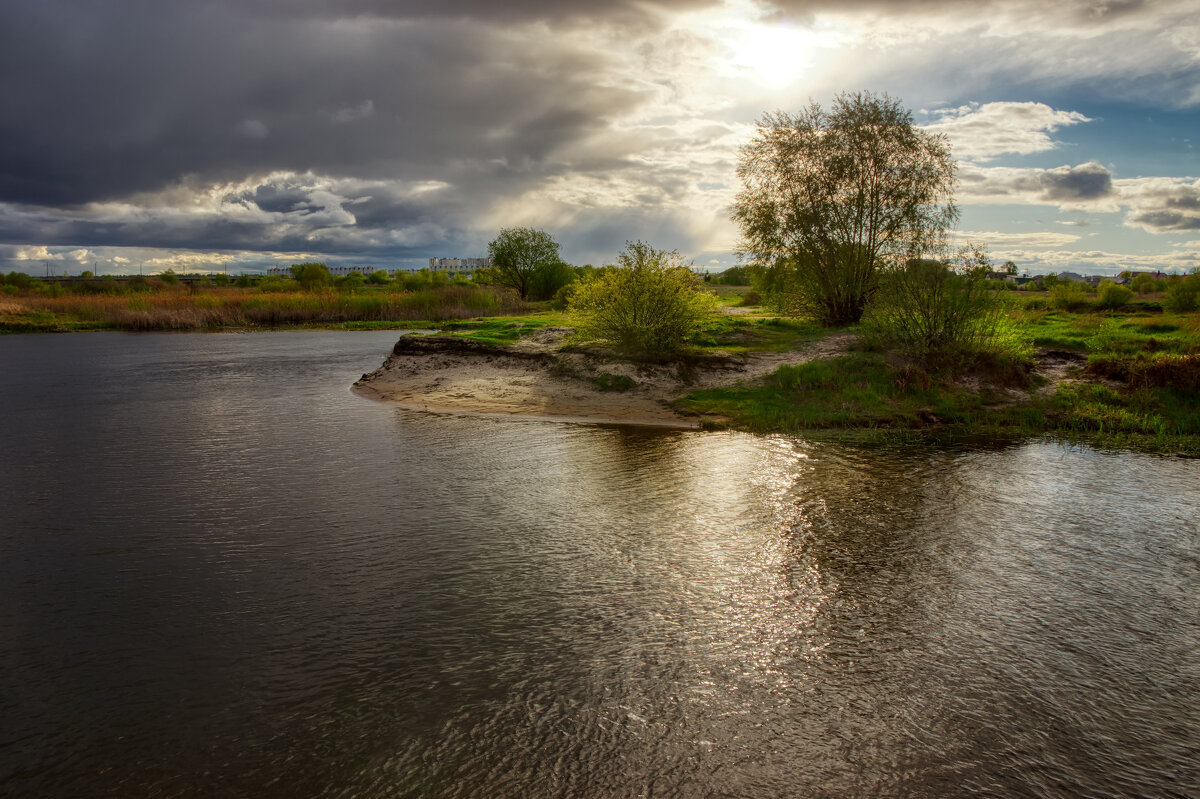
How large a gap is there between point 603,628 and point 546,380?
14655mm

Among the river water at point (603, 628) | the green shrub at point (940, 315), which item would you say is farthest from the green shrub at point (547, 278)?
the river water at point (603, 628)

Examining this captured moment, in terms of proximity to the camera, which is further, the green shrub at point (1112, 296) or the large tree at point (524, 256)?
the large tree at point (524, 256)

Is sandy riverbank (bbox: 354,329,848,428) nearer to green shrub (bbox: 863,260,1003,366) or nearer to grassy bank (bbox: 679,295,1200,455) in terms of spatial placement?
grassy bank (bbox: 679,295,1200,455)

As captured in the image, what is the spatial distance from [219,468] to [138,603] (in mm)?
6040

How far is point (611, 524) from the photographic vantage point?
29.6 feet

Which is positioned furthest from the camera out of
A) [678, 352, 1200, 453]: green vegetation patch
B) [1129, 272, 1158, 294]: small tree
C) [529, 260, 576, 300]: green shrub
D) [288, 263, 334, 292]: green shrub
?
Result: [288, 263, 334, 292]: green shrub

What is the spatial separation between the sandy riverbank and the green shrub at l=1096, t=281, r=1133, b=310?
82.7 ft

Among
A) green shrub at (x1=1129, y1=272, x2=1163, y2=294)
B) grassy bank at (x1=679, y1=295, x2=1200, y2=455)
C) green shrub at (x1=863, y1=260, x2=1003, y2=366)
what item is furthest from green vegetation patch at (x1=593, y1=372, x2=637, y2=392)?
green shrub at (x1=1129, y1=272, x2=1163, y2=294)

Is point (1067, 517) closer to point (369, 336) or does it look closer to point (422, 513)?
point (422, 513)

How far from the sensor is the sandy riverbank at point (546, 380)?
59.1 ft

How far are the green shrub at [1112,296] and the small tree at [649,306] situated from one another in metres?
30.0

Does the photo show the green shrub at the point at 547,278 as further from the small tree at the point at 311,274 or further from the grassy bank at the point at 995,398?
the grassy bank at the point at 995,398

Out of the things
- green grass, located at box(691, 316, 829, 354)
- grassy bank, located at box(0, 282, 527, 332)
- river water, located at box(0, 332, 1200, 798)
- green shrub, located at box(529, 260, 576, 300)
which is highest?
green shrub, located at box(529, 260, 576, 300)

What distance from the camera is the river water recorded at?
441cm
